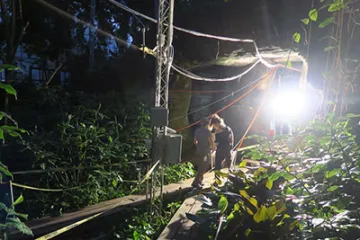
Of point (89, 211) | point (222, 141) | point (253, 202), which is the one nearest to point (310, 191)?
point (253, 202)

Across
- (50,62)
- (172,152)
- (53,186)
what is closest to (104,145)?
(53,186)

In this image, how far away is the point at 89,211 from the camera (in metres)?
5.39

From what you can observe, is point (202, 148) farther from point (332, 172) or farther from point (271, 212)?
point (332, 172)

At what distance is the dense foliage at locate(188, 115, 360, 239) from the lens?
138 centimetres

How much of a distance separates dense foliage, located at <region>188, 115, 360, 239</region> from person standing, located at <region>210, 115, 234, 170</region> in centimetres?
450

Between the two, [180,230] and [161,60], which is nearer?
[180,230]

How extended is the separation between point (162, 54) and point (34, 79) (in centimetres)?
716

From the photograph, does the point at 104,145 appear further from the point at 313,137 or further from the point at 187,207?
the point at 313,137

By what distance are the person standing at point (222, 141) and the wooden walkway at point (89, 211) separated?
0.87 metres

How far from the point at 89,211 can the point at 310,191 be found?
4.67 metres

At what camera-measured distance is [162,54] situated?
4805mm

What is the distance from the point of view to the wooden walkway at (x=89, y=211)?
4.72 m

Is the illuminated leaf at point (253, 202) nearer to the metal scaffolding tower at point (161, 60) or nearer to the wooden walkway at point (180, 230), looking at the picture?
the wooden walkway at point (180, 230)

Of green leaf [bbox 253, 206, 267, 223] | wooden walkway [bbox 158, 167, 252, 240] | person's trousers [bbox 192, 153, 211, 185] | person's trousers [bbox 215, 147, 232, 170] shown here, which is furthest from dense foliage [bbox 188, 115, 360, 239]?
person's trousers [bbox 215, 147, 232, 170]
